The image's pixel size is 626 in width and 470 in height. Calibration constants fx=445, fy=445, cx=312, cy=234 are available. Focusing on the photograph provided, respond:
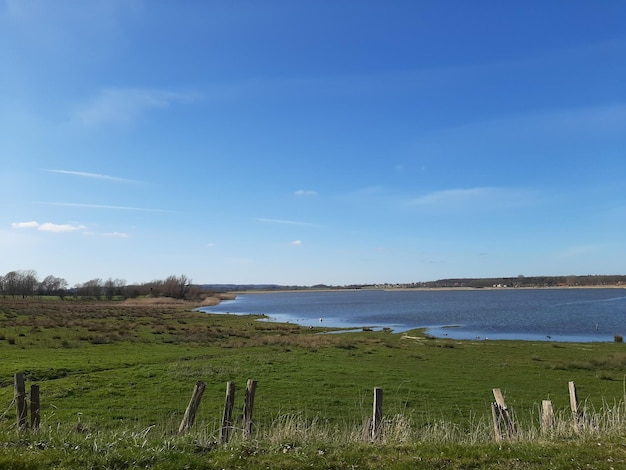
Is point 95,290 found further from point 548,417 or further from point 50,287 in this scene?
point 548,417

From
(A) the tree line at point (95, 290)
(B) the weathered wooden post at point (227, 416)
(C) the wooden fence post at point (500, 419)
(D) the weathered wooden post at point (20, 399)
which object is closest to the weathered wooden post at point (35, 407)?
(D) the weathered wooden post at point (20, 399)

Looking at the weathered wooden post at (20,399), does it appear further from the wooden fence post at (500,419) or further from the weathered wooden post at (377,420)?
the wooden fence post at (500,419)

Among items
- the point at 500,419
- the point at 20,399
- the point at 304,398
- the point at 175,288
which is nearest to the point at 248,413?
the point at 20,399

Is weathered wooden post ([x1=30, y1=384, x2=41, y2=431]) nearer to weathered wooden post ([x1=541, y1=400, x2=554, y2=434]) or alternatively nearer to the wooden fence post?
the wooden fence post

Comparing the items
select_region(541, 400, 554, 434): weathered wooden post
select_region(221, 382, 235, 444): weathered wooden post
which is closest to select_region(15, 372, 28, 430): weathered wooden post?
select_region(221, 382, 235, 444): weathered wooden post

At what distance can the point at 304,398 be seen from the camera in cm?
1847

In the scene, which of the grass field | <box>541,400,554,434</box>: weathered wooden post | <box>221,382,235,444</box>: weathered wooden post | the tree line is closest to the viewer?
the grass field

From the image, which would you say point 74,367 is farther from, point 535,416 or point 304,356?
point 535,416

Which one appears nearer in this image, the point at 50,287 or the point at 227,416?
the point at 227,416

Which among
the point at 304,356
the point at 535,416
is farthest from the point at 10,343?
the point at 535,416

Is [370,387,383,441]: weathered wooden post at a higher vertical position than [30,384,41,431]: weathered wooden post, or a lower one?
lower

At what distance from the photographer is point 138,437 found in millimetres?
8570

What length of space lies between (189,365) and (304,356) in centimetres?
946

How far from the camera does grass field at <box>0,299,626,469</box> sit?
7.67 meters
